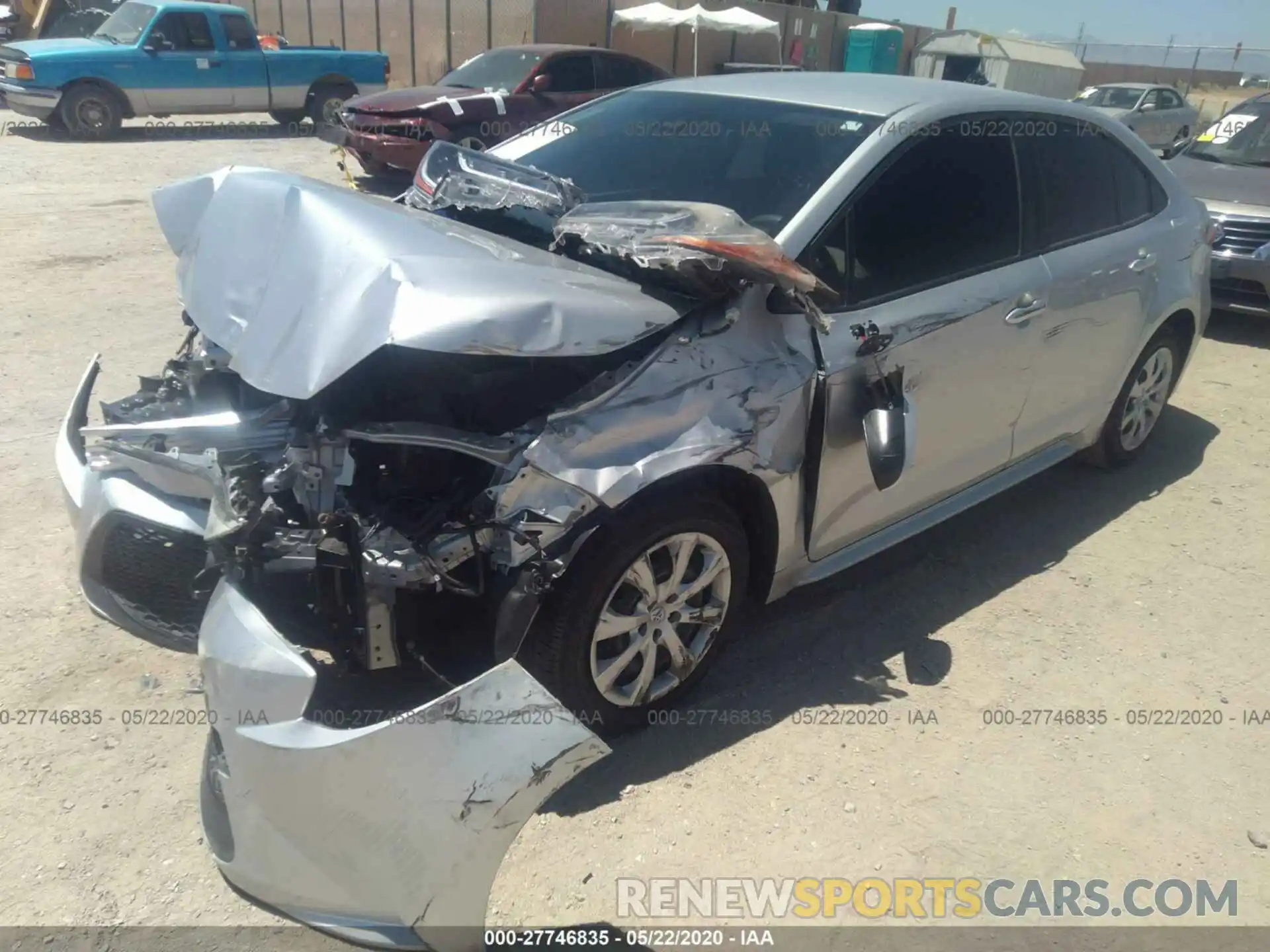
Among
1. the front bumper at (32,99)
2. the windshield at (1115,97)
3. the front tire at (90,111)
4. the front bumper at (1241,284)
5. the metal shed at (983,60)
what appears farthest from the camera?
the metal shed at (983,60)

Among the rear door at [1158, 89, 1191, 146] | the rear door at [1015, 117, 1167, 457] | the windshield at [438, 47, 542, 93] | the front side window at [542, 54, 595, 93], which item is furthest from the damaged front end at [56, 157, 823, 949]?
the rear door at [1158, 89, 1191, 146]

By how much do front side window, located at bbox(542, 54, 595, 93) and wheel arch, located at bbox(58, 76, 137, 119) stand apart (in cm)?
648

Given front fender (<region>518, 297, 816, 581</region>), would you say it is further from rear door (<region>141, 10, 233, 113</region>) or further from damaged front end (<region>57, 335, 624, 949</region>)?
rear door (<region>141, 10, 233, 113</region>)

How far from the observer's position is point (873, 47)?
28.3 meters

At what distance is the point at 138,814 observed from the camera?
2.57 meters

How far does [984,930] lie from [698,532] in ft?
4.14

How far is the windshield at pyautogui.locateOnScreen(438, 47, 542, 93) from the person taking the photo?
11.7m

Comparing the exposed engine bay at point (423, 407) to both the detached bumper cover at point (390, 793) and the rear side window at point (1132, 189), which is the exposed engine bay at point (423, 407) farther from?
the rear side window at point (1132, 189)

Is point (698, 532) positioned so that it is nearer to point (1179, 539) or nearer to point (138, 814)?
point (138, 814)

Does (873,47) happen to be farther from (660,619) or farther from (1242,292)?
(660,619)

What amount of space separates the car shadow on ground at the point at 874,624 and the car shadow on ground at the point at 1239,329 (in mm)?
3339

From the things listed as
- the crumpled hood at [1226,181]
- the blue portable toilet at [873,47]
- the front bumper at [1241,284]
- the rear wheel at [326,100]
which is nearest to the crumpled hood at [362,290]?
the front bumper at [1241,284]

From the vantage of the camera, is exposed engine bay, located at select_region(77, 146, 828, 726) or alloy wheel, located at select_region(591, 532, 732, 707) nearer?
exposed engine bay, located at select_region(77, 146, 828, 726)

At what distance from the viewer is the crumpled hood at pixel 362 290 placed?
2.29 meters
